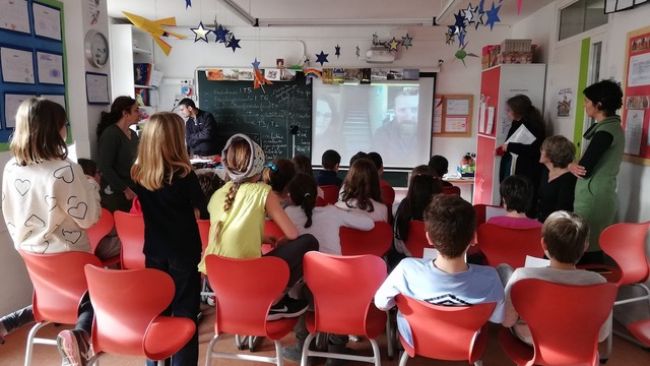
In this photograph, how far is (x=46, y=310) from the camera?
2.10 metres

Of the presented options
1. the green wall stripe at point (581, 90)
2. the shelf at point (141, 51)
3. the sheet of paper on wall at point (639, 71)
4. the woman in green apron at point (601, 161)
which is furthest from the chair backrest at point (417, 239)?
the shelf at point (141, 51)

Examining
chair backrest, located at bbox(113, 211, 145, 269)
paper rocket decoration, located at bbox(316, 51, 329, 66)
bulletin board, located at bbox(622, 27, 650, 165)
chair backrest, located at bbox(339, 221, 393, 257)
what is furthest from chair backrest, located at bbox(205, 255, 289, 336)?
paper rocket decoration, located at bbox(316, 51, 329, 66)

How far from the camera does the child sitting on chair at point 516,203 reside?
8.65ft

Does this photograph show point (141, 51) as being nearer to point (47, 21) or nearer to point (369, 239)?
point (47, 21)

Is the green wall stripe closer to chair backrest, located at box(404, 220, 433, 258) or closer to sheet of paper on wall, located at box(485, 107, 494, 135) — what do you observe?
sheet of paper on wall, located at box(485, 107, 494, 135)

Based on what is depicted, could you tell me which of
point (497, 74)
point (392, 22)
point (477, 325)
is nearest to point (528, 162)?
point (497, 74)

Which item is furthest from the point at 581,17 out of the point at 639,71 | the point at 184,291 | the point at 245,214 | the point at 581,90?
the point at 184,291

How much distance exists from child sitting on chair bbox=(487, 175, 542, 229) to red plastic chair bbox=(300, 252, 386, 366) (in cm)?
103

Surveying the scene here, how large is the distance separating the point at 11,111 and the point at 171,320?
1.94 metres

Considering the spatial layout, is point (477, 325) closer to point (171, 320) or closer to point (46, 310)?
point (171, 320)

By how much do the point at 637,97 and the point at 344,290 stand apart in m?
2.64

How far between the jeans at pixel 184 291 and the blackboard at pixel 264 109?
472 centimetres

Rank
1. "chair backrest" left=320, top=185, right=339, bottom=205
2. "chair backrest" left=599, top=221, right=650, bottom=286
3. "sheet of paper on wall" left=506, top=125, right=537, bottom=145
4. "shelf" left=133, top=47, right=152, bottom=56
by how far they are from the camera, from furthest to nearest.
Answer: "shelf" left=133, top=47, right=152, bottom=56
"sheet of paper on wall" left=506, top=125, right=537, bottom=145
"chair backrest" left=320, top=185, right=339, bottom=205
"chair backrest" left=599, top=221, right=650, bottom=286

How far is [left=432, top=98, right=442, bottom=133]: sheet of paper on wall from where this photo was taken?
6539 mm
